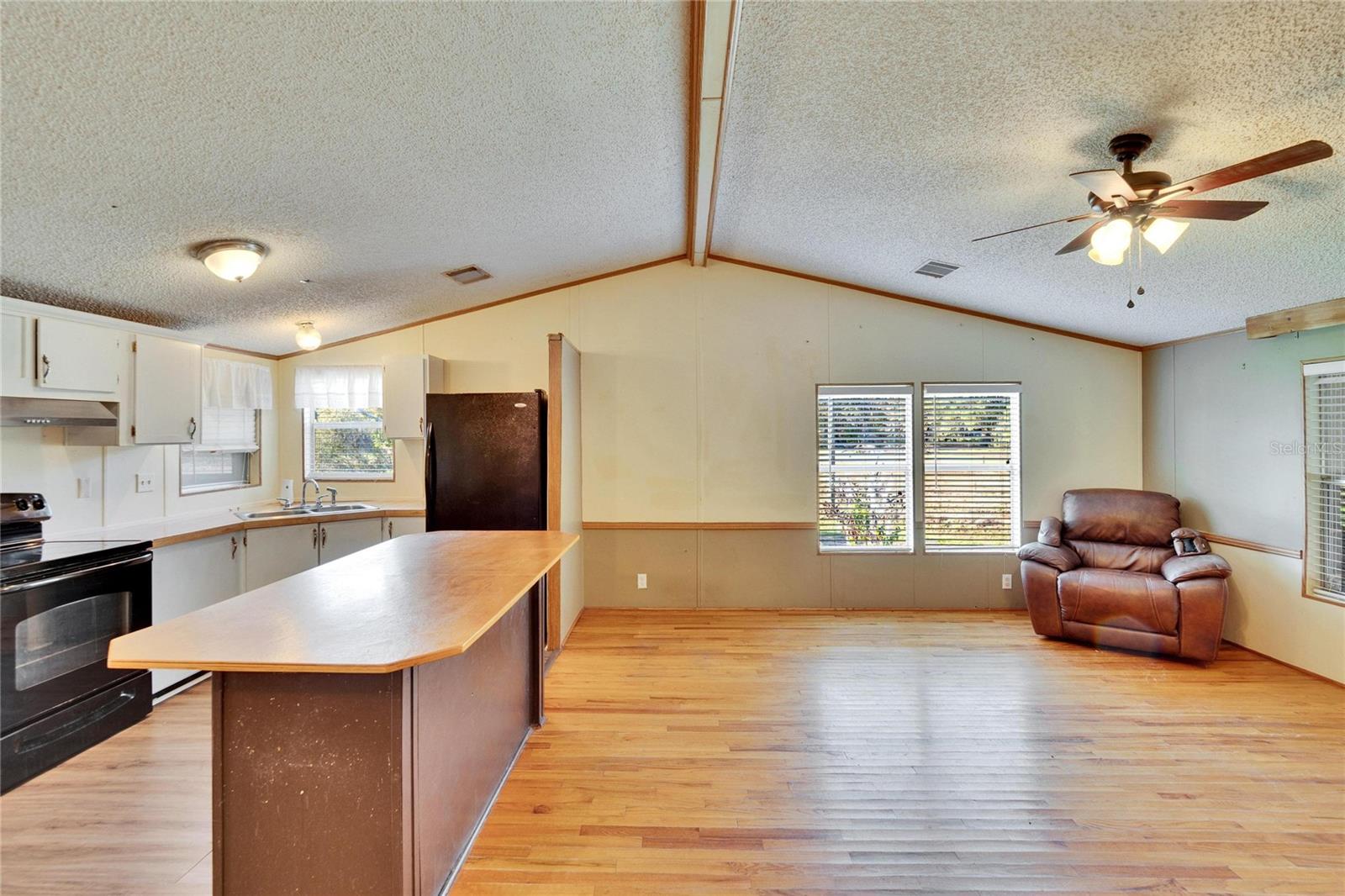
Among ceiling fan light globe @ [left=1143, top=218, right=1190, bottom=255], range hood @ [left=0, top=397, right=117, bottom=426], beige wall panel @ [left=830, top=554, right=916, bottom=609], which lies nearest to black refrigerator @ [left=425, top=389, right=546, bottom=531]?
range hood @ [left=0, top=397, right=117, bottom=426]

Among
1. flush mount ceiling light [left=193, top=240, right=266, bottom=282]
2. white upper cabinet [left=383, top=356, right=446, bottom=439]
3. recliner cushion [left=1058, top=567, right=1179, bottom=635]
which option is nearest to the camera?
flush mount ceiling light [left=193, top=240, right=266, bottom=282]

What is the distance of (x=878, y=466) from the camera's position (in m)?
4.79

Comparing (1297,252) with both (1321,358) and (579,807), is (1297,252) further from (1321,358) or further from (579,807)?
(579,807)

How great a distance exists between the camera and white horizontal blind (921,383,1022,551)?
4742 millimetres

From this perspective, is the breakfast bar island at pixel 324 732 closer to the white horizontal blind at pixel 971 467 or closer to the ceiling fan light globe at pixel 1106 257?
the ceiling fan light globe at pixel 1106 257

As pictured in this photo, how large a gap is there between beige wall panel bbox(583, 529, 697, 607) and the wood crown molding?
399 cm

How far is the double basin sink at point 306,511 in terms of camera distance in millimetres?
3889

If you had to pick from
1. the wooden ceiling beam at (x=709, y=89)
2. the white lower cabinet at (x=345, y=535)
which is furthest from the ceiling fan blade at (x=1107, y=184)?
the white lower cabinet at (x=345, y=535)

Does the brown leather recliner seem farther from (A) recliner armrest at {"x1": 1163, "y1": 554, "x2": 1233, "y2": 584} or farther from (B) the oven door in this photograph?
(B) the oven door

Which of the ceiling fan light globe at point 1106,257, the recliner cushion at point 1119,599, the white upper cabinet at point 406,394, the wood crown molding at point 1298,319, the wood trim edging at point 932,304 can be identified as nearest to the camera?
the ceiling fan light globe at point 1106,257

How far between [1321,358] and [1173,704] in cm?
221

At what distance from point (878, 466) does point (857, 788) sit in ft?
9.68

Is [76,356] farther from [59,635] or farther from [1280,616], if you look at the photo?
[1280,616]

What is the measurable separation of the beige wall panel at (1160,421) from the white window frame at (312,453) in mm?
6195
